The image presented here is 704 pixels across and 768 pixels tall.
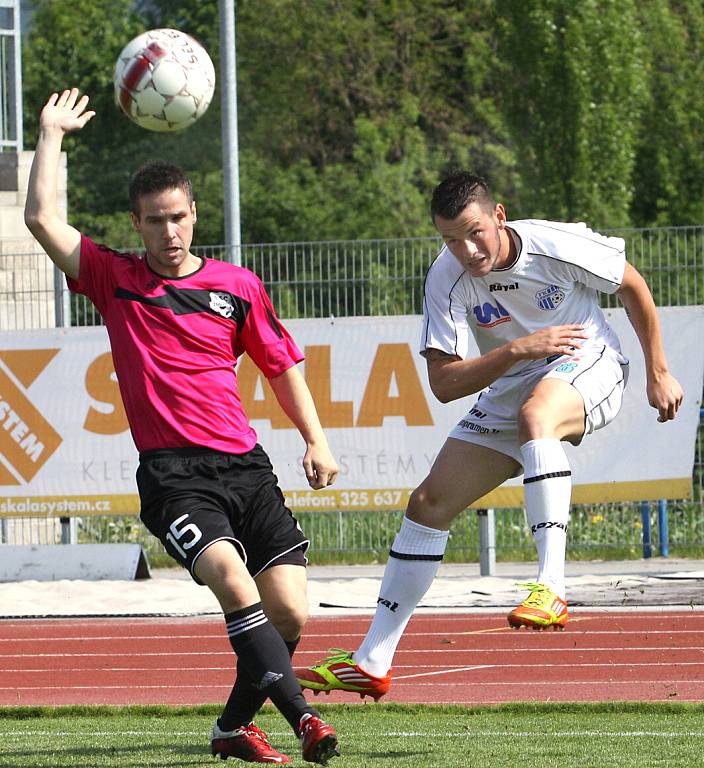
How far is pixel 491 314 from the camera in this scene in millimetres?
6191

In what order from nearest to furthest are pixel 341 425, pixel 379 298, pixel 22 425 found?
pixel 341 425 → pixel 22 425 → pixel 379 298

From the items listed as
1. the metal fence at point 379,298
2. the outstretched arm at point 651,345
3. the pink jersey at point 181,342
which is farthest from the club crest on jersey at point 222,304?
the metal fence at point 379,298

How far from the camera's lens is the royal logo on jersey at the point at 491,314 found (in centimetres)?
617

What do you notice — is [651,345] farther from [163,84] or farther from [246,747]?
[163,84]

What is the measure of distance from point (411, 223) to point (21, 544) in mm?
22740

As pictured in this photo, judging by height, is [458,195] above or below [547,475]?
above

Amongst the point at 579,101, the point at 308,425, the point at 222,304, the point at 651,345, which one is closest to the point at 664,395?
the point at 651,345

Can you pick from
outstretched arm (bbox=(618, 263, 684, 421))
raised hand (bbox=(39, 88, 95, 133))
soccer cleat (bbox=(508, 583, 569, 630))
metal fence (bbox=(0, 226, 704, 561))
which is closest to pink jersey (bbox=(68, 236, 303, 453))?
raised hand (bbox=(39, 88, 95, 133))

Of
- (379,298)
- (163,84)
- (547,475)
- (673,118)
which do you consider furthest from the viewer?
(673,118)

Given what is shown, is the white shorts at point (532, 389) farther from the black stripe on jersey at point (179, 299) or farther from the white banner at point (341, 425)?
the white banner at point (341, 425)

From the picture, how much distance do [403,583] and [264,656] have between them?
1163 millimetres

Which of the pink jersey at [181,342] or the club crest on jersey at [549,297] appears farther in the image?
the club crest on jersey at [549,297]

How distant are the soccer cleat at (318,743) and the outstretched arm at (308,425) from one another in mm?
1004

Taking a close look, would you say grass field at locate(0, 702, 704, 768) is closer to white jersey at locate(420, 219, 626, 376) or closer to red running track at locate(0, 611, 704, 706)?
red running track at locate(0, 611, 704, 706)
